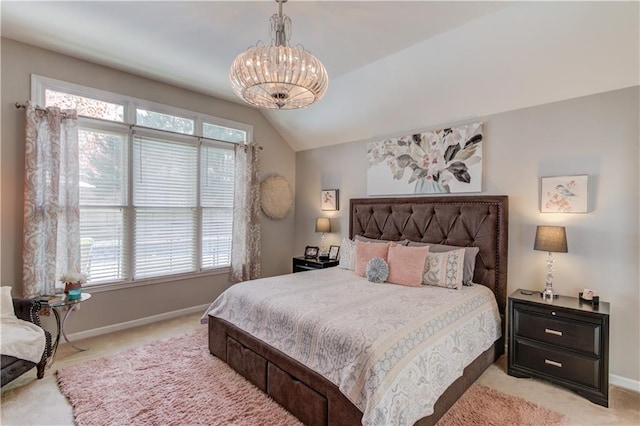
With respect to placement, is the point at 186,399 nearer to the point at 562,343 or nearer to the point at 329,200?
the point at 562,343

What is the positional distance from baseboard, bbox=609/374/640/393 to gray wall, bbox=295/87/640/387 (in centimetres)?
1

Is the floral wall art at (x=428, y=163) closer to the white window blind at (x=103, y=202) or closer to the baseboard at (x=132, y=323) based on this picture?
the baseboard at (x=132, y=323)

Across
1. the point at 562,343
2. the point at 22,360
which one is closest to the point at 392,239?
the point at 562,343

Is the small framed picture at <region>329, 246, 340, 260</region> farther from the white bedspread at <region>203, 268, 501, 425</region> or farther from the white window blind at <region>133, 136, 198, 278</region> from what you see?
the white window blind at <region>133, 136, 198, 278</region>

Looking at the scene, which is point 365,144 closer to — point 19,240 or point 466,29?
point 466,29

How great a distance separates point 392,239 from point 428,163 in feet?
3.45

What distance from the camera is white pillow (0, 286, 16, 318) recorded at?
2500 mm

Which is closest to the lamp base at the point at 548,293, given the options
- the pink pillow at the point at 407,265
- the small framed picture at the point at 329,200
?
the pink pillow at the point at 407,265

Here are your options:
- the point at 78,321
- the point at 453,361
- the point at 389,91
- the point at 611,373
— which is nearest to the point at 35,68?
the point at 78,321

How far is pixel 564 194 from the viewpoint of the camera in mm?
2789

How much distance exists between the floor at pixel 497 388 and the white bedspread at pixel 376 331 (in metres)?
0.39

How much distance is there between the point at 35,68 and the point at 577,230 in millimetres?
5466

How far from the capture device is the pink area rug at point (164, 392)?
2.08 metres

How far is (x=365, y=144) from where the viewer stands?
4.48 metres
